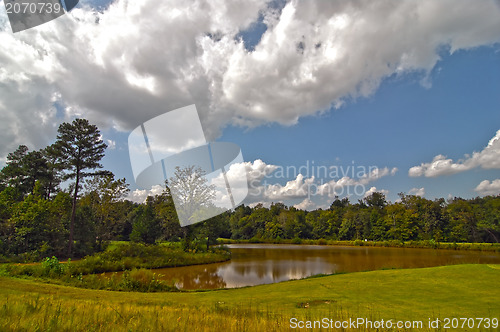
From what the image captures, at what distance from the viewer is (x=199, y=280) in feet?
66.4

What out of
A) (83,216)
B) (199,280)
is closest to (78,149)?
(83,216)

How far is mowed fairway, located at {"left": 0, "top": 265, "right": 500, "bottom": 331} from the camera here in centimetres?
382

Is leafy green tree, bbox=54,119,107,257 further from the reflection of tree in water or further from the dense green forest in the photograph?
the reflection of tree in water

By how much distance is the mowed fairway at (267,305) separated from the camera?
3.82 meters

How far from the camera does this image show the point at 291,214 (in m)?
91.4

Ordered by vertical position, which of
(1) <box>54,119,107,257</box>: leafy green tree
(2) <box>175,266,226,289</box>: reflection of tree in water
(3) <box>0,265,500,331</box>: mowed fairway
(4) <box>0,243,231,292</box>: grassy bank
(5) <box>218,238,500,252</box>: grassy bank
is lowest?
(5) <box>218,238,500,252</box>: grassy bank

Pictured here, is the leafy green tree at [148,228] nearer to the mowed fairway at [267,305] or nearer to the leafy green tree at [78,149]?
the leafy green tree at [78,149]

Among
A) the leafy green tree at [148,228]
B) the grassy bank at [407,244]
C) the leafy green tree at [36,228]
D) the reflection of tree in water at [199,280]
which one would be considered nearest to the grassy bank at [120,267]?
the reflection of tree in water at [199,280]

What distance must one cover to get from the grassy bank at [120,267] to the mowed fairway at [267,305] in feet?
13.4

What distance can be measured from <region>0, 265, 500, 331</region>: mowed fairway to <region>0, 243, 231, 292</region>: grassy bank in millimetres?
4094

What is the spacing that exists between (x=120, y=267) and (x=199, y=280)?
816cm

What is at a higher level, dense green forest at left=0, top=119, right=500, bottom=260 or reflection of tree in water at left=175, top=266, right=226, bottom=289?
dense green forest at left=0, top=119, right=500, bottom=260

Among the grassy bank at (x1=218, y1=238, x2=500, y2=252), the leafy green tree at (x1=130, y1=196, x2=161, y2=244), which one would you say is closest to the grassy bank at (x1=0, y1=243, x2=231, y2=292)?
the leafy green tree at (x1=130, y1=196, x2=161, y2=244)

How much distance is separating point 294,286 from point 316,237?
71.7m
